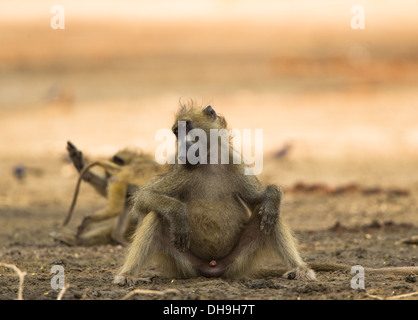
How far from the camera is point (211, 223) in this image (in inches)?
208

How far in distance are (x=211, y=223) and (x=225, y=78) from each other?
16.0 m

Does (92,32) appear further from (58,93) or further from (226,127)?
(226,127)

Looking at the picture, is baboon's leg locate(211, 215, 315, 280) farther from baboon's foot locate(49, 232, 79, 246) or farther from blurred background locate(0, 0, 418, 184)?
blurred background locate(0, 0, 418, 184)

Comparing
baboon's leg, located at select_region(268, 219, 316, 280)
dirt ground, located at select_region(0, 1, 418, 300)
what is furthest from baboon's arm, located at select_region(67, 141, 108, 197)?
baboon's leg, located at select_region(268, 219, 316, 280)

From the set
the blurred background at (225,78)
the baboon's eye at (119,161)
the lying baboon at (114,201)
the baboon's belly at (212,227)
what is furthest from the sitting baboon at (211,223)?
the blurred background at (225,78)

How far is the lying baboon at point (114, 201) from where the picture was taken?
7.73 m

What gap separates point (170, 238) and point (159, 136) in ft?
29.0

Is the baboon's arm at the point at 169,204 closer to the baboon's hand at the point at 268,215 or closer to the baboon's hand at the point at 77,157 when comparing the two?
the baboon's hand at the point at 268,215

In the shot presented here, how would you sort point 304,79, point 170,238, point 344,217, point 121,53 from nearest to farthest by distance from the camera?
point 170,238 < point 344,217 < point 304,79 < point 121,53

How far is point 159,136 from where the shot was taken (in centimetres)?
1398

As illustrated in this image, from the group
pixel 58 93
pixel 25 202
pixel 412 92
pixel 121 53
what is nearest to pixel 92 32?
pixel 121 53

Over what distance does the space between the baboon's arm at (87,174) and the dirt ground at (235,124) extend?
834mm

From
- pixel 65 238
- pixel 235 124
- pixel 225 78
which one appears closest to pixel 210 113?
pixel 65 238

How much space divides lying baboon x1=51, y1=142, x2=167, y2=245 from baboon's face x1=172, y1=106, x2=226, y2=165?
6.69ft
